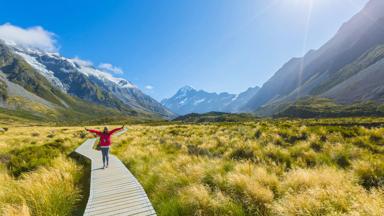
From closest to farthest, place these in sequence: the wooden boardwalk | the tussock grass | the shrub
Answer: the tussock grass < the wooden boardwalk < the shrub

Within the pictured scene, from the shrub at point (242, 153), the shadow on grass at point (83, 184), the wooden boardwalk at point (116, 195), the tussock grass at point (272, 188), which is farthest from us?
the shrub at point (242, 153)

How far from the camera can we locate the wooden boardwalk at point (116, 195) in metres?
6.13

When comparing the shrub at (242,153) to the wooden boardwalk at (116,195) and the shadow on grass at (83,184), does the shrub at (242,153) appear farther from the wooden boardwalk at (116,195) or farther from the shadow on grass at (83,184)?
the shadow on grass at (83,184)

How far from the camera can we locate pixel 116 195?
731 centimetres

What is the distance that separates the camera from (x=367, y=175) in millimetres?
6977

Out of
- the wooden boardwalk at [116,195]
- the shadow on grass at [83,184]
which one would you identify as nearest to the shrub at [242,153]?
the wooden boardwalk at [116,195]

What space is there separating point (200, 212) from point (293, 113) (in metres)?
149

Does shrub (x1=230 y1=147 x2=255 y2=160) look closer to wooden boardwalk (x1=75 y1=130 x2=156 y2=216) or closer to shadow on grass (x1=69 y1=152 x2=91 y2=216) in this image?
wooden boardwalk (x1=75 y1=130 x2=156 y2=216)

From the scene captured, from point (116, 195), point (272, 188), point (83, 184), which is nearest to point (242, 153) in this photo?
point (272, 188)

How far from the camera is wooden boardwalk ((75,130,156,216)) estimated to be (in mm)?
6133

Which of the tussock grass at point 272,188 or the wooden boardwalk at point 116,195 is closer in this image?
the tussock grass at point 272,188

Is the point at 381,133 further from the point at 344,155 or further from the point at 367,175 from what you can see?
the point at 367,175

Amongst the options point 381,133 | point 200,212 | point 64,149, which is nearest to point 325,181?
point 200,212

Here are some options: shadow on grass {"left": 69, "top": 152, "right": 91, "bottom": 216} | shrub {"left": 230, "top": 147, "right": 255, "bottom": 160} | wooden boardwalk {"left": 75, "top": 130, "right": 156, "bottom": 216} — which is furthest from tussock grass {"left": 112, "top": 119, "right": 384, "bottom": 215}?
shadow on grass {"left": 69, "top": 152, "right": 91, "bottom": 216}
